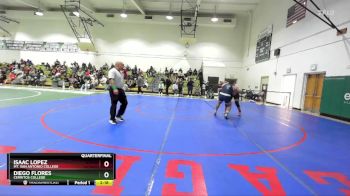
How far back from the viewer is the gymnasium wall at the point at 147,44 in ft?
84.1

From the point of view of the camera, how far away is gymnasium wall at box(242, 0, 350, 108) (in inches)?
416

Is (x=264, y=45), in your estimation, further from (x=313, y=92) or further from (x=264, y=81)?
(x=313, y=92)

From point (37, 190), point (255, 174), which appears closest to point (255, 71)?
point (255, 174)

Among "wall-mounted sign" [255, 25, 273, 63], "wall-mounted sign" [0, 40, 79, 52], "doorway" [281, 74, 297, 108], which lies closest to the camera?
"doorway" [281, 74, 297, 108]

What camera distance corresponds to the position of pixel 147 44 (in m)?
26.1

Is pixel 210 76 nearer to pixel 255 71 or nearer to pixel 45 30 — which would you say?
pixel 255 71

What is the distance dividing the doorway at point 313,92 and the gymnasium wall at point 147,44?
482 inches

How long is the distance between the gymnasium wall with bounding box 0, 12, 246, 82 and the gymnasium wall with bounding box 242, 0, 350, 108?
11.6 feet

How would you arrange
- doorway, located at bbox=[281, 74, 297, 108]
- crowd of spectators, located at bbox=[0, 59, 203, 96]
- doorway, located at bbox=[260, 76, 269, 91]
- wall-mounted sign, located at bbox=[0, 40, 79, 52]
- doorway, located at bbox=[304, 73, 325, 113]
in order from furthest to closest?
wall-mounted sign, located at bbox=[0, 40, 79, 52]
crowd of spectators, located at bbox=[0, 59, 203, 96]
doorway, located at bbox=[260, 76, 269, 91]
doorway, located at bbox=[281, 74, 297, 108]
doorway, located at bbox=[304, 73, 325, 113]

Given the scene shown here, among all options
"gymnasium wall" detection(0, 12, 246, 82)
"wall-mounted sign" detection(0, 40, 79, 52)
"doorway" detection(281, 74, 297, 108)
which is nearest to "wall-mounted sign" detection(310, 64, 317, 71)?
"doorway" detection(281, 74, 297, 108)

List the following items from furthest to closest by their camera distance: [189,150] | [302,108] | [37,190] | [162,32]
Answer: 1. [162,32]
2. [302,108]
3. [189,150]
4. [37,190]

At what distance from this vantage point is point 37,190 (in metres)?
2.47

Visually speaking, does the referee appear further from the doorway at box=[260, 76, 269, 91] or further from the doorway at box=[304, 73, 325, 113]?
the doorway at box=[260, 76, 269, 91]

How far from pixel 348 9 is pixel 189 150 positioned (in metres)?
10.9
